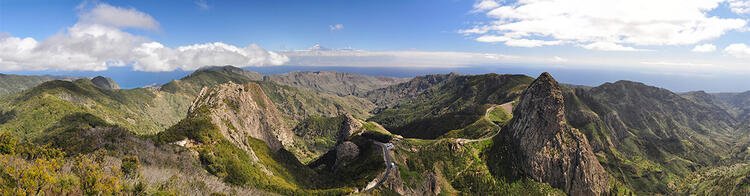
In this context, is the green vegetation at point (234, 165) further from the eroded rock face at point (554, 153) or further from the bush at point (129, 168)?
the eroded rock face at point (554, 153)

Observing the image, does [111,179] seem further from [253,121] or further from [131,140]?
[253,121]

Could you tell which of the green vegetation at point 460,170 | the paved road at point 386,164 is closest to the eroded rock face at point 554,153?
the green vegetation at point 460,170

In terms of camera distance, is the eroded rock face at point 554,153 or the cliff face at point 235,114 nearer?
the cliff face at point 235,114

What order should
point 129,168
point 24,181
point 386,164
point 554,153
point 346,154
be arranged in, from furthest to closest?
1. point 346,154
2. point 554,153
3. point 386,164
4. point 129,168
5. point 24,181

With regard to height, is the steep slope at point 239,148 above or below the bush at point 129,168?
below

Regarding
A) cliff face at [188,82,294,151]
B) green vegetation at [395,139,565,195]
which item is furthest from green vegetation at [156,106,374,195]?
green vegetation at [395,139,565,195]

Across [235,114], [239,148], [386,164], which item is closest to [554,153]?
[386,164]

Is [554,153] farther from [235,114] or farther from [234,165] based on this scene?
[235,114]

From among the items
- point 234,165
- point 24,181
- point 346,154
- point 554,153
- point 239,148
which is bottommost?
point 346,154

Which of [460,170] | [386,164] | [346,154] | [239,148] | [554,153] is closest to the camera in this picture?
[386,164]
